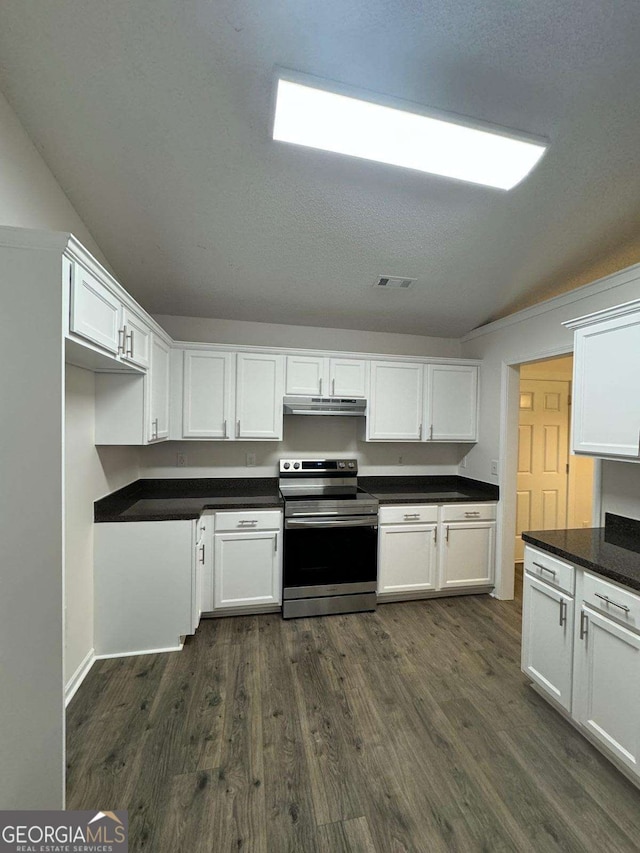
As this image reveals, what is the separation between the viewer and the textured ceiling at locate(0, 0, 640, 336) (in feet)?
4.00

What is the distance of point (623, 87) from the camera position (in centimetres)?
143

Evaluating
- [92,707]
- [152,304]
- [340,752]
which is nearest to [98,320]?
[152,304]

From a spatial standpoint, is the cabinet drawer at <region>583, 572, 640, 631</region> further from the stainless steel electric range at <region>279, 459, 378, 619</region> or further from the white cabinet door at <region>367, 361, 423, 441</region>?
the white cabinet door at <region>367, 361, 423, 441</region>

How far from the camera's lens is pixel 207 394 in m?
2.94

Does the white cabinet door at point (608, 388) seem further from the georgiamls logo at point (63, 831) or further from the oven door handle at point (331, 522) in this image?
the georgiamls logo at point (63, 831)

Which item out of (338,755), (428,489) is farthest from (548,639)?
(428,489)

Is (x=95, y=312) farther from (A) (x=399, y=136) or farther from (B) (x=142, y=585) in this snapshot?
(B) (x=142, y=585)

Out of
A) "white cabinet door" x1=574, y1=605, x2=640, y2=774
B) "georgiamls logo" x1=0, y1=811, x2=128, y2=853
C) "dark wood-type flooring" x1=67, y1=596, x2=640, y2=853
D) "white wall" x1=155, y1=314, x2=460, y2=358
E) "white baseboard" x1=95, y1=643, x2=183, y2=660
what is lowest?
"white baseboard" x1=95, y1=643, x2=183, y2=660

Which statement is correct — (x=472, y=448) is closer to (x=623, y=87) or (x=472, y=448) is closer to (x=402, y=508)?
(x=402, y=508)

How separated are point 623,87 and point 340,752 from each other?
3126 millimetres

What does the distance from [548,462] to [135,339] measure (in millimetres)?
4245

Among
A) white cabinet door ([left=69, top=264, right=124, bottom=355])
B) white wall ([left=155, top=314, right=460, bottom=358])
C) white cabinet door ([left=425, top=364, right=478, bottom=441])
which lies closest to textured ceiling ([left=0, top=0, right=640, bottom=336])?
white wall ([left=155, top=314, right=460, bottom=358])

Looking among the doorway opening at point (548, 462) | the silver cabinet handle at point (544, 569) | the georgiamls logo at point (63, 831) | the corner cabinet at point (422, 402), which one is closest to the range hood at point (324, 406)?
the corner cabinet at point (422, 402)

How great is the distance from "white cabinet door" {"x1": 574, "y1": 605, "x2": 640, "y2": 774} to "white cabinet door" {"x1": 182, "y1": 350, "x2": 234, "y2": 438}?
2.64 m
